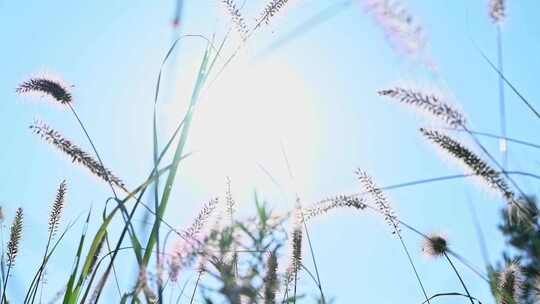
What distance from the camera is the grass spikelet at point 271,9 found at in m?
3.03

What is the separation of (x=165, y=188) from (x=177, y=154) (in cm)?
12

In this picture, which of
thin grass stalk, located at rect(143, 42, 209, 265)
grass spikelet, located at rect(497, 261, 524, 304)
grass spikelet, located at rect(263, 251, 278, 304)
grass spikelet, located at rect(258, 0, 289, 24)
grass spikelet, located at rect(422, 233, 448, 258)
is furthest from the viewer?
grass spikelet, located at rect(258, 0, 289, 24)

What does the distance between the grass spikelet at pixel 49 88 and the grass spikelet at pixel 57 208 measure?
0.42m

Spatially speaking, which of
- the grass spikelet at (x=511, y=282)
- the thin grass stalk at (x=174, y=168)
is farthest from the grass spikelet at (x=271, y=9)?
the grass spikelet at (x=511, y=282)

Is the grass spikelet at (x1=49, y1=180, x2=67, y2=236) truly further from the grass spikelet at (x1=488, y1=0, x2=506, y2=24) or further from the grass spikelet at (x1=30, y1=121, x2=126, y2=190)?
the grass spikelet at (x1=488, y1=0, x2=506, y2=24)

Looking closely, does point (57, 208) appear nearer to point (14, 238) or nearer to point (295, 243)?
point (14, 238)

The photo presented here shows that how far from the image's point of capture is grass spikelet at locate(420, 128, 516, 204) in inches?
82.3

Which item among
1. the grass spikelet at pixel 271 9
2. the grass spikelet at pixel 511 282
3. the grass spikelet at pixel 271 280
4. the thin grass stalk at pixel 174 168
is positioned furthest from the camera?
the grass spikelet at pixel 271 9

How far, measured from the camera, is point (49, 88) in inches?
127

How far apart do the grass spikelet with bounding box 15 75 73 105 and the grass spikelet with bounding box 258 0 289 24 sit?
0.98 metres

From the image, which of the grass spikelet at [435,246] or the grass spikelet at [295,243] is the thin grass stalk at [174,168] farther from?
the grass spikelet at [435,246]

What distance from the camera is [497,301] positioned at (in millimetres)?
2041

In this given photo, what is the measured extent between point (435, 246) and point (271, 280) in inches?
49.8

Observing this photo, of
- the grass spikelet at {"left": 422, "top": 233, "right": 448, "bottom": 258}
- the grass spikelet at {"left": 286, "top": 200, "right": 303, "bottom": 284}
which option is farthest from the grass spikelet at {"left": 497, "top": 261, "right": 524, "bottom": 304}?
the grass spikelet at {"left": 286, "top": 200, "right": 303, "bottom": 284}
